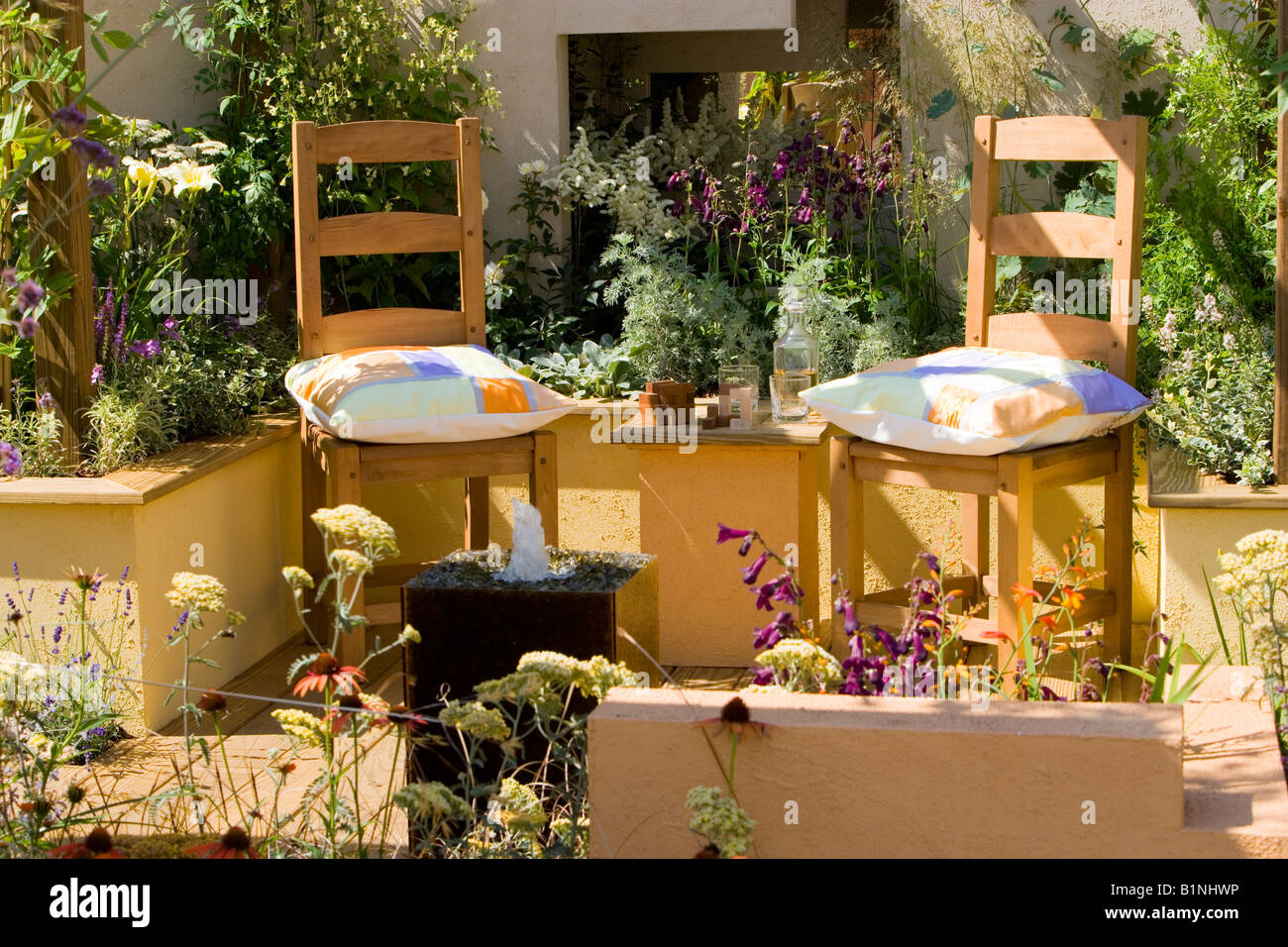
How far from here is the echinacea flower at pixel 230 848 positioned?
1722 millimetres

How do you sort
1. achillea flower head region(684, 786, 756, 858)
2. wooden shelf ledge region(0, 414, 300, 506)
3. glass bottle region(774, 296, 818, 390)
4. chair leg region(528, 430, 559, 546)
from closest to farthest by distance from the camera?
1. achillea flower head region(684, 786, 756, 858)
2. wooden shelf ledge region(0, 414, 300, 506)
3. chair leg region(528, 430, 559, 546)
4. glass bottle region(774, 296, 818, 390)

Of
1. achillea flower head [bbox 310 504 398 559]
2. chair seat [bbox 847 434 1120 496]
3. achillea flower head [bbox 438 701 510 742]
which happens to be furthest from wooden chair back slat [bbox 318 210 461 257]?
achillea flower head [bbox 438 701 510 742]

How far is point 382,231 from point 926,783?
2.50 m

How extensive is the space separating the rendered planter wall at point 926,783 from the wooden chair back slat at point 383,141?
227 cm

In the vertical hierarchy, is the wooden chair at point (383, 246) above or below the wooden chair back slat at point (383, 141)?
below

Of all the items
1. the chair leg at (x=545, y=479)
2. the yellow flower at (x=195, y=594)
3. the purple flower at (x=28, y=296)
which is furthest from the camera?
the chair leg at (x=545, y=479)

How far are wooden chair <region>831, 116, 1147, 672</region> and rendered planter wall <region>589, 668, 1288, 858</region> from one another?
127 cm

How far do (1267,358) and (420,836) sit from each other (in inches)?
91.6

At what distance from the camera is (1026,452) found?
3.20m

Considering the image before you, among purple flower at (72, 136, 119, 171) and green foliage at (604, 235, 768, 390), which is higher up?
purple flower at (72, 136, 119, 171)

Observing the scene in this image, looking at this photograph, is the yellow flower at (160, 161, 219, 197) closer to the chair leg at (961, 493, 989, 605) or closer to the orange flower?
the chair leg at (961, 493, 989, 605)

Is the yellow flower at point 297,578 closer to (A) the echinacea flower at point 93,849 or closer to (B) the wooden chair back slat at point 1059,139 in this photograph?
(A) the echinacea flower at point 93,849

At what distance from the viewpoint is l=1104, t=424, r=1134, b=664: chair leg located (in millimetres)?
3484

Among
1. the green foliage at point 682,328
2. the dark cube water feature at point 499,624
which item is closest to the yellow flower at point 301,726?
the dark cube water feature at point 499,624
